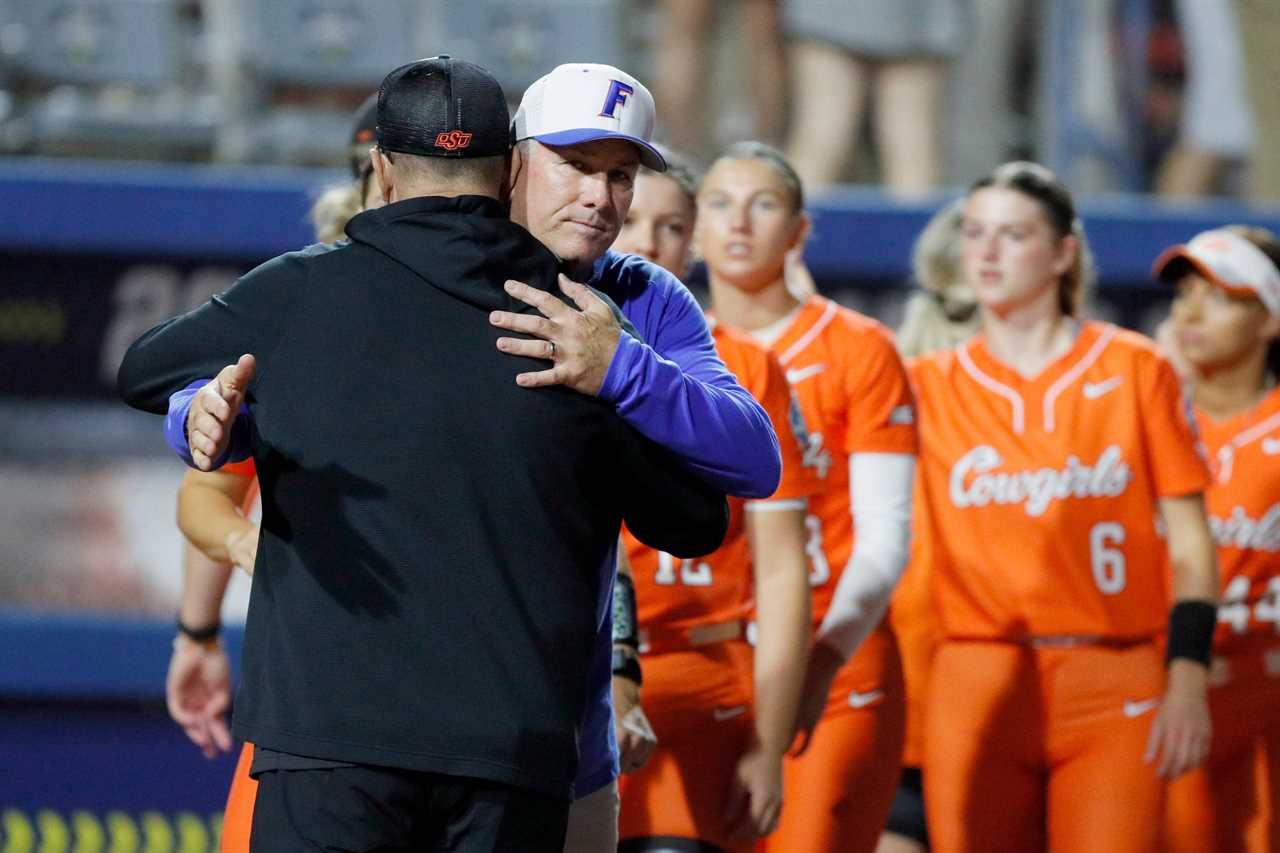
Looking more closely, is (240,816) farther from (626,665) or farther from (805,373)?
(805,373)

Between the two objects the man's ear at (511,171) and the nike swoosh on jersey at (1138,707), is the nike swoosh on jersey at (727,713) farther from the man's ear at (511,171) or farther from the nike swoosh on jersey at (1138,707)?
the man's ear at (511,171)

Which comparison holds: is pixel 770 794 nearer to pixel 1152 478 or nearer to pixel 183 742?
pixel 1152 478

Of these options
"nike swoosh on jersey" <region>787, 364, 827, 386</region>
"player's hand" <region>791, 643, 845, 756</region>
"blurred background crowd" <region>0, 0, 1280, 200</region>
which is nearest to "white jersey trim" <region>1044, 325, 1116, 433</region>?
"nike swoosh on jersey" <region>787, 364, 827, 386</region>

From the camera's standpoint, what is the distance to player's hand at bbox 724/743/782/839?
3035 millimetres

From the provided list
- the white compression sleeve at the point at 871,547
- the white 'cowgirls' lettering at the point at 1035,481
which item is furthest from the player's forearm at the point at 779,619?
the white 'cowgirls' lettering at the point at 1035,481

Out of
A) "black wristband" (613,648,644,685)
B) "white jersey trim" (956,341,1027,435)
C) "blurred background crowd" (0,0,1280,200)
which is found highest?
"blurred background crowd" (0,0,1280,200)

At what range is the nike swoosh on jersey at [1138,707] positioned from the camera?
3774 mm

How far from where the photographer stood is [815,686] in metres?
3.27

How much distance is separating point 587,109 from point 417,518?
580 mm

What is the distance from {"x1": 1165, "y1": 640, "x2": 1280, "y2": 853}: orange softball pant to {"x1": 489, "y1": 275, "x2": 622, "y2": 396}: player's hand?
8.52ft

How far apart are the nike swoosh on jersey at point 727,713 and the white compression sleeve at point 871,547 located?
0.20m

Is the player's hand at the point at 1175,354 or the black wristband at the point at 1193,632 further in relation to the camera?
the player's hand at the point at 1175,354

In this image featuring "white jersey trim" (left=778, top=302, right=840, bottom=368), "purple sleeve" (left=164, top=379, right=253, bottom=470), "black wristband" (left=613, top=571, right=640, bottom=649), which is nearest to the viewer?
"purple sleeve" (left=164, top=379, right=253, bottom=470)

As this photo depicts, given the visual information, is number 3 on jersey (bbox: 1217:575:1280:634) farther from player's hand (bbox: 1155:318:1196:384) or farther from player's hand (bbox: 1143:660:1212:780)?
player's hand (bbox: 1143:660:1212:780)
